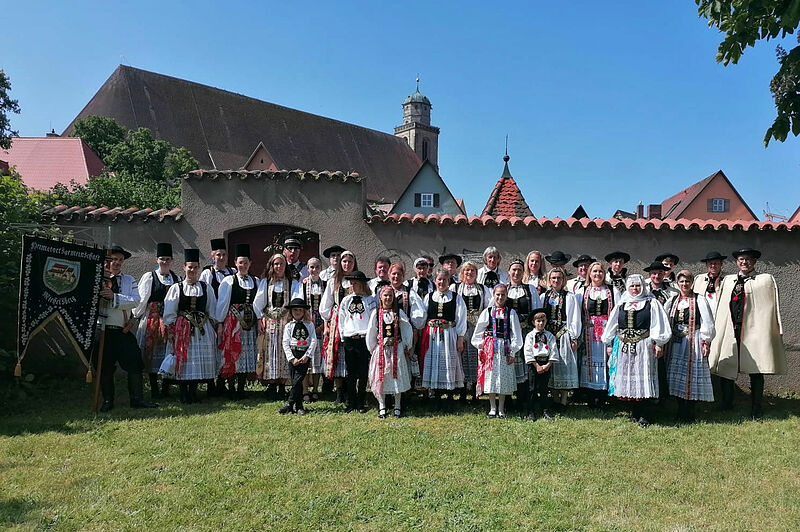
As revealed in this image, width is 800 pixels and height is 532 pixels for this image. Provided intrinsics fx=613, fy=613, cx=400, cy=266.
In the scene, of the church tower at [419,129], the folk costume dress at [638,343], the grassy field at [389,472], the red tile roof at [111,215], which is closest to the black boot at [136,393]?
the grassy field at [389,472]

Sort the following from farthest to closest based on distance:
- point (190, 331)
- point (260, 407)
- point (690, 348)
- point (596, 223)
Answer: point (596, 223) < point (190, 331) < point (260, 407) < point (690, 348)

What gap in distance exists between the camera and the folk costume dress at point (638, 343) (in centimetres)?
618

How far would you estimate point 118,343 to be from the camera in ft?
22.8

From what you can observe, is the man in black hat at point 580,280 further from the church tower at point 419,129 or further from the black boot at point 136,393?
the church tower at point 419,129

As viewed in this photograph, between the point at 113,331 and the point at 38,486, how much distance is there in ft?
9.01

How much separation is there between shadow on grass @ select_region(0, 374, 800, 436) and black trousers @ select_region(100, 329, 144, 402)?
0.24 m

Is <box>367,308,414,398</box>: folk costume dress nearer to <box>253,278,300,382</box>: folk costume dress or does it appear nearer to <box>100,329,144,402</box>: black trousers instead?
<box>253,278,300,382</box>: folk costume dress

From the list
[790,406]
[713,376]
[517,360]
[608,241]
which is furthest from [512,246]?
[790,406]

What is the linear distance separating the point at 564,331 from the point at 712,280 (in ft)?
6.63

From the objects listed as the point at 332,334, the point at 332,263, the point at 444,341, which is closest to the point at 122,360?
the point at 332,334

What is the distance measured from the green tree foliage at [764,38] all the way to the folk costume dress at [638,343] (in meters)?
1.97

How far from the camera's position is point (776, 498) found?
14.0 feet

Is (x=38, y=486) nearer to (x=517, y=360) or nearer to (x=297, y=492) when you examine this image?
(x=297, y=492)

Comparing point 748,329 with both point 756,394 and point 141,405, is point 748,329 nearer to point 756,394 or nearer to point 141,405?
point 756,394
